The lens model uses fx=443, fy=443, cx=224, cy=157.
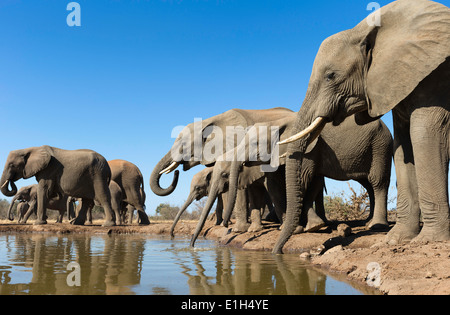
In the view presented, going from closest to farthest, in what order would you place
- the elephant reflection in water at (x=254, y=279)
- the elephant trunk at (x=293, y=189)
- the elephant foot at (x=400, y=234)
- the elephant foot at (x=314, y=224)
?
1. the elephant reflection in water at (x=254, y=279)
2. the elephant foot at (x=400, y=234)
3. the elephant trunk at (x=293, y=189)
4. the elephant foot at (x=314, y=224)

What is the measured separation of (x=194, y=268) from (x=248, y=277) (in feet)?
2.80

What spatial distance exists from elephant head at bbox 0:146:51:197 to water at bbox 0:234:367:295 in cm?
910

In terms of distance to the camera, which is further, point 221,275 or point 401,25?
point 401,25

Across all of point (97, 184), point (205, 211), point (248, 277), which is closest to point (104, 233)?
point (97, 184)

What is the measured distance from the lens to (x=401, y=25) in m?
5.09

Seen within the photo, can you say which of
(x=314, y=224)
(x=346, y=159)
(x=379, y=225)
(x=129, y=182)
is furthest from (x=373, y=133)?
(x=129, y=182)

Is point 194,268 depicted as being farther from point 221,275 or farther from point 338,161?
point 338,161

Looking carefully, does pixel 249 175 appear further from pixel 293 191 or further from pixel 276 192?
pixel 293 191

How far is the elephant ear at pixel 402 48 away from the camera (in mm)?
4816

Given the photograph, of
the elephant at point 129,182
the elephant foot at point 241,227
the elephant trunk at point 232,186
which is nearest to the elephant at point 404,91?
the elephant trunk at point 232,186

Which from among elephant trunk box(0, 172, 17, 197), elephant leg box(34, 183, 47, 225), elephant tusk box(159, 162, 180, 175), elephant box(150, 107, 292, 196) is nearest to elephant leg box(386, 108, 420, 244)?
elephant box(150, 107, 292, 196)

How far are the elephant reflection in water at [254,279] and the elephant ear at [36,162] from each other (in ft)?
35.5
